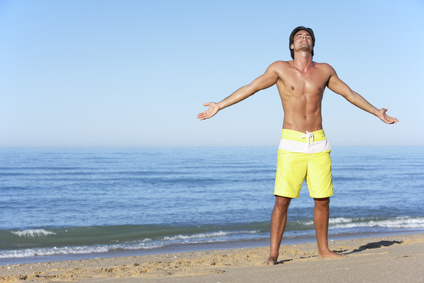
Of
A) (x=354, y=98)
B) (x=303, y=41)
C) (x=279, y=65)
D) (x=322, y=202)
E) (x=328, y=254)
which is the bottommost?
(x=328, y=254)

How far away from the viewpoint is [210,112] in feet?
15.2

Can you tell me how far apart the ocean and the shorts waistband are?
5453 millimetres

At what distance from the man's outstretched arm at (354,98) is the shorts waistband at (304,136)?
56cm

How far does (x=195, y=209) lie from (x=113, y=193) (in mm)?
5757

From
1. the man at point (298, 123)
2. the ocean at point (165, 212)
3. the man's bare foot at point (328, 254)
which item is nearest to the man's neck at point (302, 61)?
the man at point (298, 123)

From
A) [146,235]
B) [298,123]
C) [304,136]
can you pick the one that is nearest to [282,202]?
[304,136]

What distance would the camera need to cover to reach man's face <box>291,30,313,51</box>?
478 cm

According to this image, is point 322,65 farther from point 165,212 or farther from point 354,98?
point 165,212

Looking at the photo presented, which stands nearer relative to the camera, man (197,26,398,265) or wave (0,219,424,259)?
man (197,26,398,265)

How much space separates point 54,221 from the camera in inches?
514

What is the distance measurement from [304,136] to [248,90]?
73cm

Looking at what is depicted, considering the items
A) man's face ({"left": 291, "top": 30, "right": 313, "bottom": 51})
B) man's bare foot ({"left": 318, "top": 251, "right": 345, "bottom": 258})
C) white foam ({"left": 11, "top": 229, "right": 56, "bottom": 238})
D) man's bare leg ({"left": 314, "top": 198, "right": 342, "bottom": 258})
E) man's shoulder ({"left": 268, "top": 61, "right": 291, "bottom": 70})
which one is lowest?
white foam ({"left": 11, "top": 229, "right": 56, "bottom": 238})

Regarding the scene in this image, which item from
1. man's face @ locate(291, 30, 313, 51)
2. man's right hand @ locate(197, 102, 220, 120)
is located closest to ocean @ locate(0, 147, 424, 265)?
man's right hand @ locate(197, 102, 220, 120)

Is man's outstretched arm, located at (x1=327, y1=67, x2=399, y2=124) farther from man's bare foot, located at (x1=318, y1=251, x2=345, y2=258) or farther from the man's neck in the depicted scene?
man's bare foot, located at (x1=318, y1=251, x2=345, y2=258)
